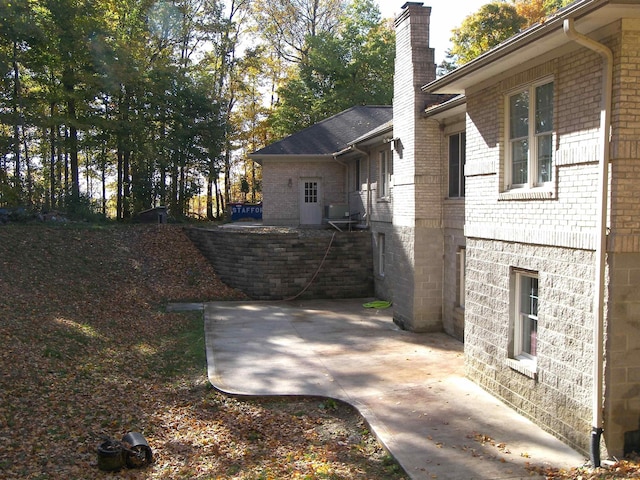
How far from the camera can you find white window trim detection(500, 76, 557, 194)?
761 cm

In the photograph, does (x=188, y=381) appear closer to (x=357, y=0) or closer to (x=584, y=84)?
(x=584, y=84)

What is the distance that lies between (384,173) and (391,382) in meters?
10.5

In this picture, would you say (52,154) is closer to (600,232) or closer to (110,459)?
(110,459)

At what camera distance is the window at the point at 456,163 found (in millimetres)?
13297

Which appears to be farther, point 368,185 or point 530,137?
point 368,185

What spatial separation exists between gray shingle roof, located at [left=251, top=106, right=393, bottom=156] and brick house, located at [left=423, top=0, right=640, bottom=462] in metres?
16.7

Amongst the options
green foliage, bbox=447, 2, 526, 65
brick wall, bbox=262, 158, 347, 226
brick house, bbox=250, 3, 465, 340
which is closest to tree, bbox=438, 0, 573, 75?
green foliage, bbox=447, 2, 526, 65

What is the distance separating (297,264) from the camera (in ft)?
65.1

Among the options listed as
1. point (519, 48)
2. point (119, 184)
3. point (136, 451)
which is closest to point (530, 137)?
point (519, 48)

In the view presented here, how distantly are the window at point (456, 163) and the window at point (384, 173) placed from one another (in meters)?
5.09

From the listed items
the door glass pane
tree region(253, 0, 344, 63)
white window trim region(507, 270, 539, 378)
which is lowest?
white window trim region(507, 270, 539, 378)

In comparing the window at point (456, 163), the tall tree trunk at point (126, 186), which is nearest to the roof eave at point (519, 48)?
the window at point (456, 163)

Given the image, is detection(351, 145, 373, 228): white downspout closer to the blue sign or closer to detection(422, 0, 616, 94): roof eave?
detection(422, 0, 616, 94): roof eave

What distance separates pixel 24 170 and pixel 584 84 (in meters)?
27.9
